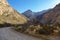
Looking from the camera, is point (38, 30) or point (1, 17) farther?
point (1, 17)

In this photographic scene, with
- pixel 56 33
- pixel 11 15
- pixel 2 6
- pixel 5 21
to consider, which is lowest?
pixel 56 33

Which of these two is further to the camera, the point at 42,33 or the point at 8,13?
the point at 8,13

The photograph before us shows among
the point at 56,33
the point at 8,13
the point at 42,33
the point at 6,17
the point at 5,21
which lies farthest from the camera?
the point at 8,13

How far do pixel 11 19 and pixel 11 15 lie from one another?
6233 millimetres

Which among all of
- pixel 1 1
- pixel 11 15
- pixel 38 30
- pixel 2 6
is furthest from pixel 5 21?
pixel 38 30

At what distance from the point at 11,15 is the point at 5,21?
644 inches

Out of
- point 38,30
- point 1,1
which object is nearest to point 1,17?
point 1,1

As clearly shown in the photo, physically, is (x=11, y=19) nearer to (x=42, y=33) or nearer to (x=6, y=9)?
(x=6, y=9)

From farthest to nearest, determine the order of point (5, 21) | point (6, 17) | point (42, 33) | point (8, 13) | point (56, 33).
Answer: point (8, 13) → point (6, 17) → point (5, 21) → point (42, 33) → point (56, 33)

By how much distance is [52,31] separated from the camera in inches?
1112

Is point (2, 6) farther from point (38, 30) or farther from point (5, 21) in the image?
point (38, 30)

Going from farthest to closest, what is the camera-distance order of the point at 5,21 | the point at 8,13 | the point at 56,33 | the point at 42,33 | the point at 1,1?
the point at 1,1 < the point at 8,13 < the point at 5,21 < the point at 42,33 < the point at 56,33

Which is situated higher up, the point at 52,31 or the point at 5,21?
the point at 5,21

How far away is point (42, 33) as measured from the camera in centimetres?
2916
